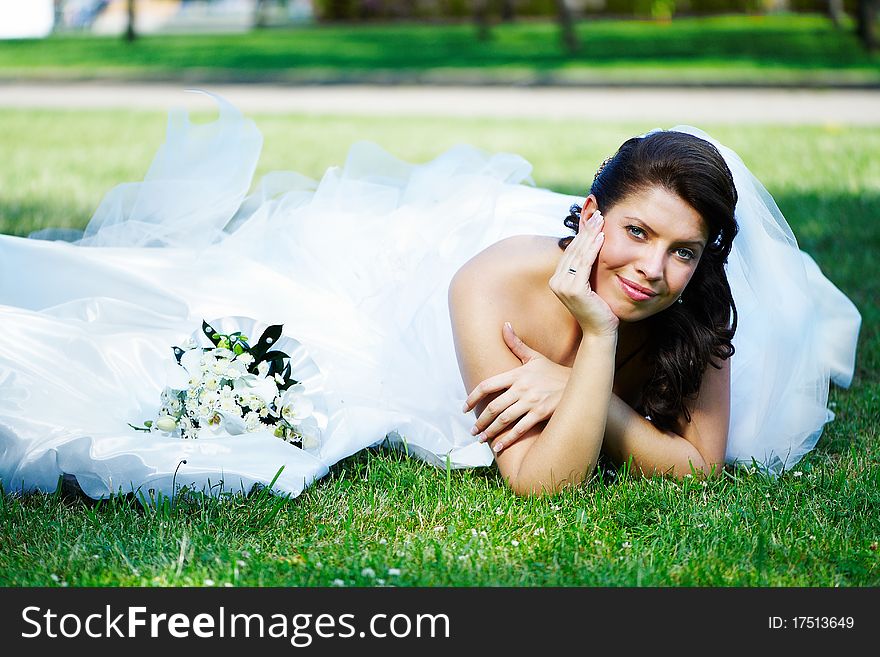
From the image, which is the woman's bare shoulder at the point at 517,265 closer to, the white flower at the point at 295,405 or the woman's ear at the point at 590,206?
the woman's ear at the point at 590,206

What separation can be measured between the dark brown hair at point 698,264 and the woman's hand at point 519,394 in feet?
1.30

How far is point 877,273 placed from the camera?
22.3ft

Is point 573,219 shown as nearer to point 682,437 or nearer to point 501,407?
point 501,407

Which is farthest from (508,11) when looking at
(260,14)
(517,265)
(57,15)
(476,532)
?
(476,532)

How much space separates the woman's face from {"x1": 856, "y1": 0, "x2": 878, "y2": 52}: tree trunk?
835 inches

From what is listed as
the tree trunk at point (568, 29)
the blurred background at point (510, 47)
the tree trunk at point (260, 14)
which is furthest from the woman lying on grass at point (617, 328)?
the tree trunk at point (260, 14)

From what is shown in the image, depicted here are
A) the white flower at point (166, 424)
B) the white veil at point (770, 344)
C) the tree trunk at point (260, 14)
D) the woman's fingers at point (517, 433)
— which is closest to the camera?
the woman's fingers at point (517, 433)

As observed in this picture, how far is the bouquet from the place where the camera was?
12.3 ft

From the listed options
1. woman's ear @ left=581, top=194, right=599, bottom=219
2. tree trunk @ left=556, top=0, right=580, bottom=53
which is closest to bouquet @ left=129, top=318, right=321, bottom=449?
woman's ear @ left=581, top=194, right=599, bottom=219

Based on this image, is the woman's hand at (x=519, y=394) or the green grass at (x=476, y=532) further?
the woman's hand at (x=519, y=394)

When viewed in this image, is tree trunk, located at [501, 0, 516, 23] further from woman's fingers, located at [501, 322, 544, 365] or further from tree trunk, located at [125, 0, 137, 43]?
woman's fingers, located at [501, 322, 544, 365]

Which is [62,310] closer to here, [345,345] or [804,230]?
[345,345]

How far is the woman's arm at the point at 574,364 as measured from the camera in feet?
11.5
